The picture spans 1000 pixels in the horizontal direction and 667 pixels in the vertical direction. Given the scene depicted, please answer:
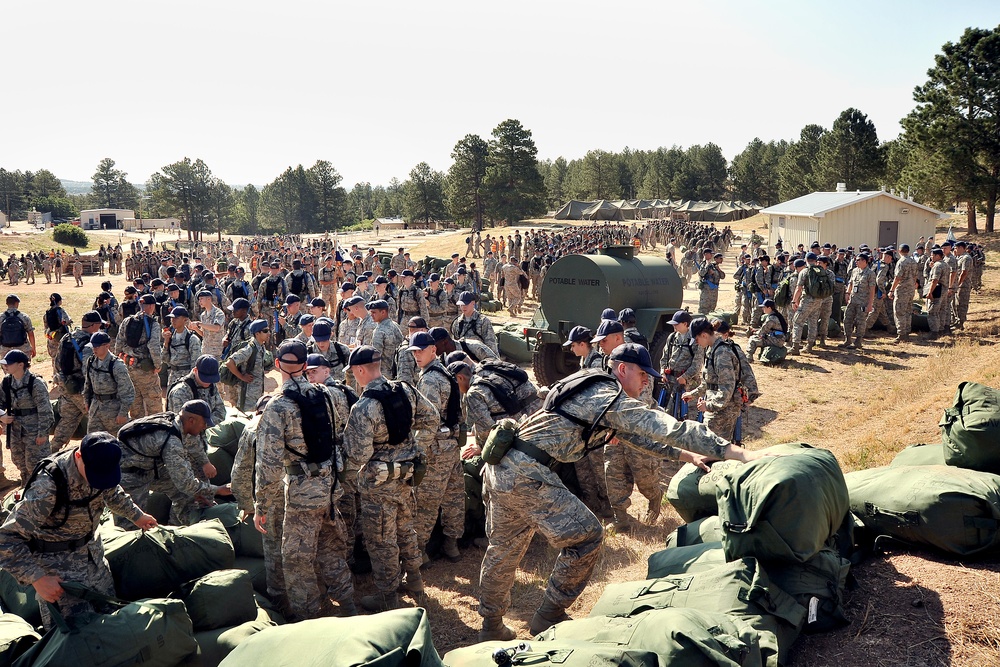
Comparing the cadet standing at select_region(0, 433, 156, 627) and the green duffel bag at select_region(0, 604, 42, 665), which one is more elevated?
the cadet standing at select_region(0, 433, 156, 627)

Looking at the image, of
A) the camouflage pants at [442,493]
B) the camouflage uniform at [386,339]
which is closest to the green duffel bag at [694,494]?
the camouflage pants at [442,493]

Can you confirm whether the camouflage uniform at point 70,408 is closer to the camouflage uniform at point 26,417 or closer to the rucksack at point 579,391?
the camouflage uniform at point 26,417

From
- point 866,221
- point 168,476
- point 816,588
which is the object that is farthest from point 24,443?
point 866,221

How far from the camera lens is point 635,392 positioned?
15.2ft

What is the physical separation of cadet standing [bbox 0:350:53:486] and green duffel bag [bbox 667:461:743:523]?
6.68 meters

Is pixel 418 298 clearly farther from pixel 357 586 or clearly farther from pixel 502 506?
pixel 502 506

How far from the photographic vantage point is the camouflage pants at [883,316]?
51.9ft

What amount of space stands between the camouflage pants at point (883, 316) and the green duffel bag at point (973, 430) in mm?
11883

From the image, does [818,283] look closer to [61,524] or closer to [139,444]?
[139,444]

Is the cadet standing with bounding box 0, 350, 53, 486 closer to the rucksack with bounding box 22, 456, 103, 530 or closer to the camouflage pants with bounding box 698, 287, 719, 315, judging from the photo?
the rucksack with bounding box 22, 456, 103, 530

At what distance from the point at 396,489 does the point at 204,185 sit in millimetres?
86102

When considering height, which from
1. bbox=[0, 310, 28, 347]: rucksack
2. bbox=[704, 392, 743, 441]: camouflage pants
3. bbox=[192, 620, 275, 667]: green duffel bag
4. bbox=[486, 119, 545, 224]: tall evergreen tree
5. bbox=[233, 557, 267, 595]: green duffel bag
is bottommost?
bbox=[233, 557, 267, 595]: green duffel bag

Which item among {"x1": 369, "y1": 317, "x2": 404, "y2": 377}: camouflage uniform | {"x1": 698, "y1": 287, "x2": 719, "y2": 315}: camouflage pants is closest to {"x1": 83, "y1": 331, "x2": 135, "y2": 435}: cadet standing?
{"x1": 369, "y1": 317, "x2": 404, "y2": 377}: camouflage uniform

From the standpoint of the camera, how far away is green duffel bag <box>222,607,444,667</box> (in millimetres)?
2854
